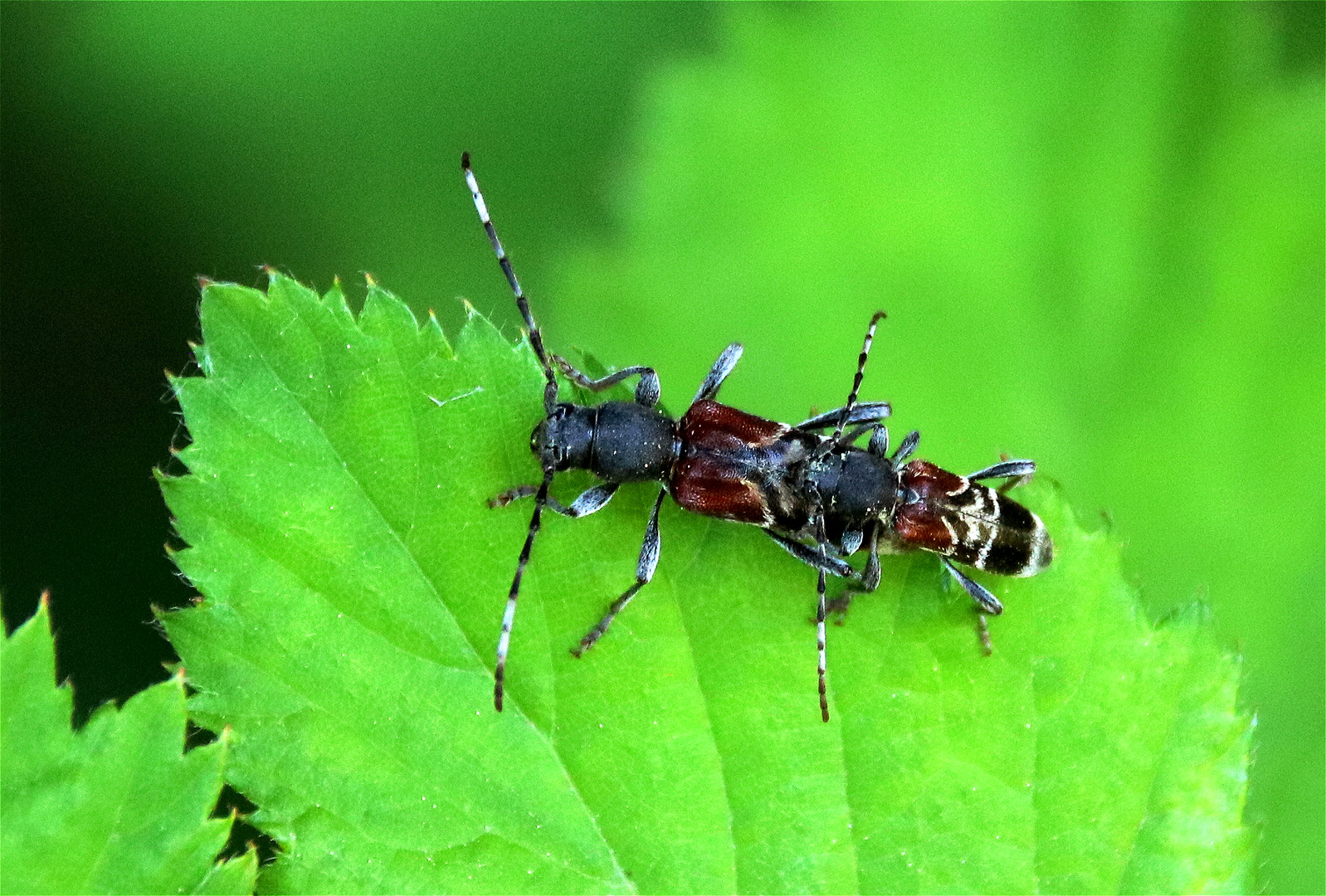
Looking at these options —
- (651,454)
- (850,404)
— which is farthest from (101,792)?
(850,404)

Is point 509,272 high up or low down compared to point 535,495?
up

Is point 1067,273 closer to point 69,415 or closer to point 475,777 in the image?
point 475,777

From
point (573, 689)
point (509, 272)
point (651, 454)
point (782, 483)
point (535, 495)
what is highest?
point (509, 272)

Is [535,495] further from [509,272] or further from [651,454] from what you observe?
[509,272]

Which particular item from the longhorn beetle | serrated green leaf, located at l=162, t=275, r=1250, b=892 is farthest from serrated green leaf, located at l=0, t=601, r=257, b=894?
the longhorn beetle

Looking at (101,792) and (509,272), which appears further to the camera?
(509,272)

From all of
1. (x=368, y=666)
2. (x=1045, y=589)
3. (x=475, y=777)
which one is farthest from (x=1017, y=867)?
(x=368, y=666)

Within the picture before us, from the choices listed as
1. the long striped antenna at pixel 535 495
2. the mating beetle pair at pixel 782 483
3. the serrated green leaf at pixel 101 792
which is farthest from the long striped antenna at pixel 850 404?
the serrated green leaf at pixel 101 792

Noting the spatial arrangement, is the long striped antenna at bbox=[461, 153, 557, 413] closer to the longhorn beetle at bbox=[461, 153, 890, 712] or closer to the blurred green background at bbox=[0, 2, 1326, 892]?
the longhorn beetle at bbox=[461, 153, 890, 712]

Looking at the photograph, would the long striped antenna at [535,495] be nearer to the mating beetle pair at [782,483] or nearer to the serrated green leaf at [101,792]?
the mating beetle pair at [782,483]
